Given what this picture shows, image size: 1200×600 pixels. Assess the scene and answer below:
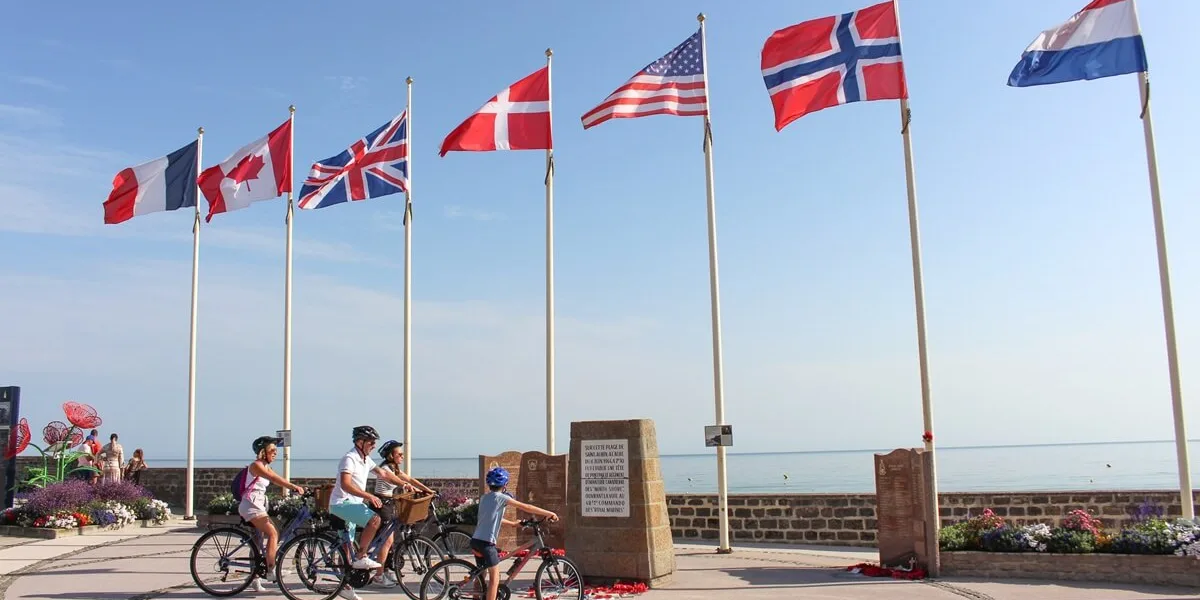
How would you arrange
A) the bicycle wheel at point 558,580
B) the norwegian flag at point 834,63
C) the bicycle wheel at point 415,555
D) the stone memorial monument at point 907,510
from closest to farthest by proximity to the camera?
the bicycle wheel at point 558,580, the bicycle wheel at point 415,555, the stone memorial monument at point 907,510, the norwegian flag at point 834,63

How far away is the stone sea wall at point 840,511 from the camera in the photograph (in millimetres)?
15117

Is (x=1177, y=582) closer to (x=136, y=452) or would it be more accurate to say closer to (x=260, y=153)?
(x=260, y=153)

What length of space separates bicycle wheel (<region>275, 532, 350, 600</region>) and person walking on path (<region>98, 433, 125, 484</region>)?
15413 millimetres

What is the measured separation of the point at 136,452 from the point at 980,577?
21182 millimetres

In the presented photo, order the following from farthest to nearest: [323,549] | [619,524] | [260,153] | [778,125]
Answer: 1. [260,153]
2. [778,125]
3. [619,524]
4. [323,549]

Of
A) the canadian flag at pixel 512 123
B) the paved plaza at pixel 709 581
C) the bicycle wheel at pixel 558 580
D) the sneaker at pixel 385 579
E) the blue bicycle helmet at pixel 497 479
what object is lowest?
the paved plaza at pixel 709 581

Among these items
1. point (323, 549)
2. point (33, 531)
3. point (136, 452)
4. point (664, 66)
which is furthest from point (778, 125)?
point (136, 452)

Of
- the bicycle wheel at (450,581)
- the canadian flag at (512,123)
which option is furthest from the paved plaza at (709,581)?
the canadian flag at (512,123)

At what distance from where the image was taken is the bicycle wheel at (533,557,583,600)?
29.0 feet

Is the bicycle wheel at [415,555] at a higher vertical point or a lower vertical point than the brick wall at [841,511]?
higher

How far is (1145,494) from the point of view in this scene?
14977mm

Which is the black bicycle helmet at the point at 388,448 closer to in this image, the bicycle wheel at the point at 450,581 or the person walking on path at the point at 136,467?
the bicycle wheel at the point at 450,581

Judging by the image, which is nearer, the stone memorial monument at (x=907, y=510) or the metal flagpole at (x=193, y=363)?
the stone memorial monument at (x=907, y=510)

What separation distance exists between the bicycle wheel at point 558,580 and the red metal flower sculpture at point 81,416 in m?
18.6
